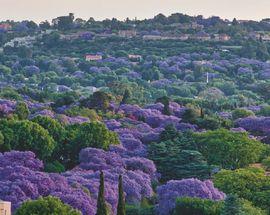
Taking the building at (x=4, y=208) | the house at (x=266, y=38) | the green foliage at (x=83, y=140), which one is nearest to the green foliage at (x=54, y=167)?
the green foliage at (x=83, y=140)

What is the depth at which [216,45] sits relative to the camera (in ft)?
446

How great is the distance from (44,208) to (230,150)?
70.5 ft

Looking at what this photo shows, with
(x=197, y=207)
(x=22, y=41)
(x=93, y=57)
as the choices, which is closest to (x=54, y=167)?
(x=197, y=207)

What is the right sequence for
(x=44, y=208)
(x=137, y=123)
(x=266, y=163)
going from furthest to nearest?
(x=137, y=123)
(x=266, y=163)
(x=44, y=208)

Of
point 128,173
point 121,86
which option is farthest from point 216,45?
point 128,173

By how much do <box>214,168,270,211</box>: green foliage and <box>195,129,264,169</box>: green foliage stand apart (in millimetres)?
7387

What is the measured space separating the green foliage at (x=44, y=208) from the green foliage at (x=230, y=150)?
804 inches

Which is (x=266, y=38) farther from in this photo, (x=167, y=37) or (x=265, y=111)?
(x=265, y=111)

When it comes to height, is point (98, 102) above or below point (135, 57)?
above

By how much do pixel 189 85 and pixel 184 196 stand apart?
218ft

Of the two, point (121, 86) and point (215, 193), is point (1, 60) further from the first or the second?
point (215, 193)

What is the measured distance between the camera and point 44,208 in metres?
35.7

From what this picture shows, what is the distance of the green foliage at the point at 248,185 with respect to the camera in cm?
4378

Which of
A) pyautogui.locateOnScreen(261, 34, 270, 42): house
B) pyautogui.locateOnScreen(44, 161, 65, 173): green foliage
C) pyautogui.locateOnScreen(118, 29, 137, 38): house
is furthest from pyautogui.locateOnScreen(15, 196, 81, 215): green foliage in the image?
pyautogui.locateOnScreen(118, 29, 137, 38): house
